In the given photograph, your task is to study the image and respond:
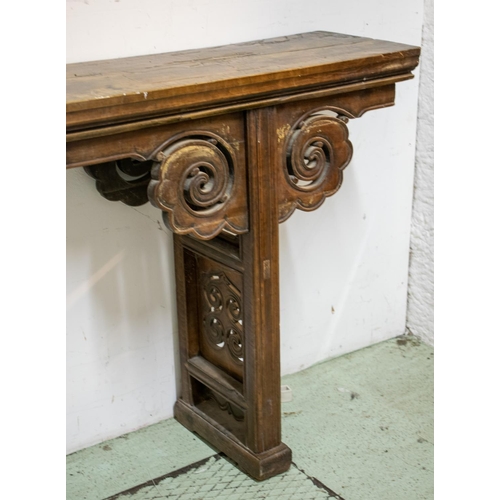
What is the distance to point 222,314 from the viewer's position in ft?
8.62

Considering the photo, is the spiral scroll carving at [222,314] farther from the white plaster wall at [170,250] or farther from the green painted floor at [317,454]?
the green painted floor at [317,454]

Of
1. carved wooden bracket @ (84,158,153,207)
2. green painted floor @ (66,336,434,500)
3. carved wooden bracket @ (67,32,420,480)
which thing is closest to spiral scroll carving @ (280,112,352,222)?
carved wooden bracket @ (67,32,420,480)

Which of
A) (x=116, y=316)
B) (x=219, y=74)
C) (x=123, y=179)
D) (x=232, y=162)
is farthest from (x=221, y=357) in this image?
(x=219, y=74)

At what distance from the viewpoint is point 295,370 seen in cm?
322

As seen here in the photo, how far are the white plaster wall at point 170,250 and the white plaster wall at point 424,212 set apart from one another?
0.03 meters

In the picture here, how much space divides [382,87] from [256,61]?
38 cm

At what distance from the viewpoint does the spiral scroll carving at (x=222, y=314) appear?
2555 mm

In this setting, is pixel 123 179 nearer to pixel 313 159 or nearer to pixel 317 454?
pixel 313 159

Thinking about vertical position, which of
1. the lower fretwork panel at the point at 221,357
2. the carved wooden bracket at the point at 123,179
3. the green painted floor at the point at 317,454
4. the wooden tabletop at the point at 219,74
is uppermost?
the wooden tabletop at the point at 219,74

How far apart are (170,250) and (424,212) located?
1.09 m

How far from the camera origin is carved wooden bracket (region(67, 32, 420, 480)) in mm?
2018

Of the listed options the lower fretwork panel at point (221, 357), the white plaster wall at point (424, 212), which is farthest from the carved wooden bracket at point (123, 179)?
the white plaster wall at point (424, 212)

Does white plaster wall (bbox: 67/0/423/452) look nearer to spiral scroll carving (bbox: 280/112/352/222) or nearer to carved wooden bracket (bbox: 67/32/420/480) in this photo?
carved wooden bracket (bbox: 67/32/420/480)

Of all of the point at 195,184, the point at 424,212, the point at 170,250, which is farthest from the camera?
the point at 424,212
